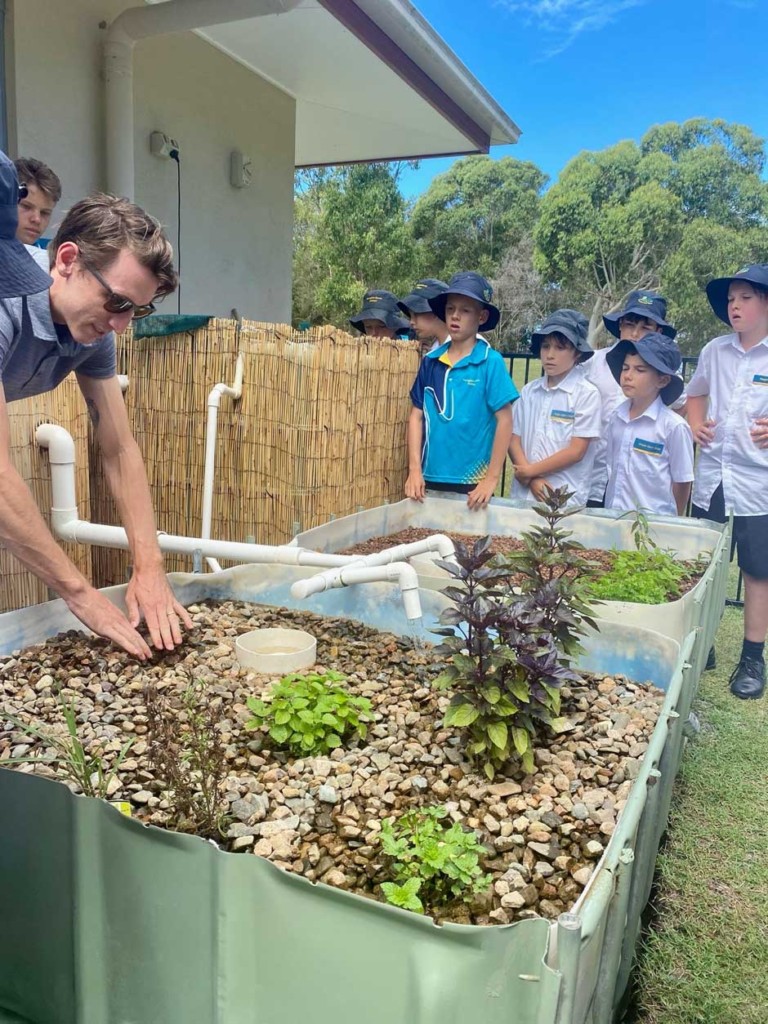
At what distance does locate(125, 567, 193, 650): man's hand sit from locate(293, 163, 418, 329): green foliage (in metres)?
21.8

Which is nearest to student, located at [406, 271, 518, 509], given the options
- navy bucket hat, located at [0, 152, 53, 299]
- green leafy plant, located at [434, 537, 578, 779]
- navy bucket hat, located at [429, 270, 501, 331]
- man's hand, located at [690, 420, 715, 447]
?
navy bucket hat, located at [429, 270, 501, 331]

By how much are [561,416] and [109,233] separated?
261 centimetres

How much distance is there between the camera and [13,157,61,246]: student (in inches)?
113

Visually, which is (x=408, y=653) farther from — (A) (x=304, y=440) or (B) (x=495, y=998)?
(A) (x=304, y=440)

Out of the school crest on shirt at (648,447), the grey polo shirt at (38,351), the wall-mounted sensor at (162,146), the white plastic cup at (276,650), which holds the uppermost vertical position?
the wall-mounted sensor at (162,146)

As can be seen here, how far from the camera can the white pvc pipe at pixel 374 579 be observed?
2.20 m

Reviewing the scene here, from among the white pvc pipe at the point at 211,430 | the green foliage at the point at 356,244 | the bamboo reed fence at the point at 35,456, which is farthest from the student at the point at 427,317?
the green foliage at the point at 356,244

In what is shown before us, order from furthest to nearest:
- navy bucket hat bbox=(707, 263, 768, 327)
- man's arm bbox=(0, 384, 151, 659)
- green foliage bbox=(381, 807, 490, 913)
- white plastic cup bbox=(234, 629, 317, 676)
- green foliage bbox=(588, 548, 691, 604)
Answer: navy bucket hat bbox=(707, 263, 768, 327), green foliage bbox=(588, 548, 691, 604), white plastic cup bbox=(234, 629, 317, 676), man's arm bbox=(0, 384, 151, 659), green foliage bbox=(381, 807, 490, 913)

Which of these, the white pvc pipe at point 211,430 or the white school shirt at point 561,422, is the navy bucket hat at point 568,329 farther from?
the white pvc pipe at point 211,430

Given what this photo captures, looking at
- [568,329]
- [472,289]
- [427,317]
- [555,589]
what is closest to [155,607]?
[555,589]

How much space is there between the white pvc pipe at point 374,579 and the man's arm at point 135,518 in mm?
378

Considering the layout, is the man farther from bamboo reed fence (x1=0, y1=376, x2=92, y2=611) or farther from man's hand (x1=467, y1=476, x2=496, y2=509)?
man's hand (x1=467, y1=476, x2=496, y2=509)

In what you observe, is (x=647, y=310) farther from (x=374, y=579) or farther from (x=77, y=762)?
(x=77, y=762)

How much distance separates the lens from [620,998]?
1.52 meters
